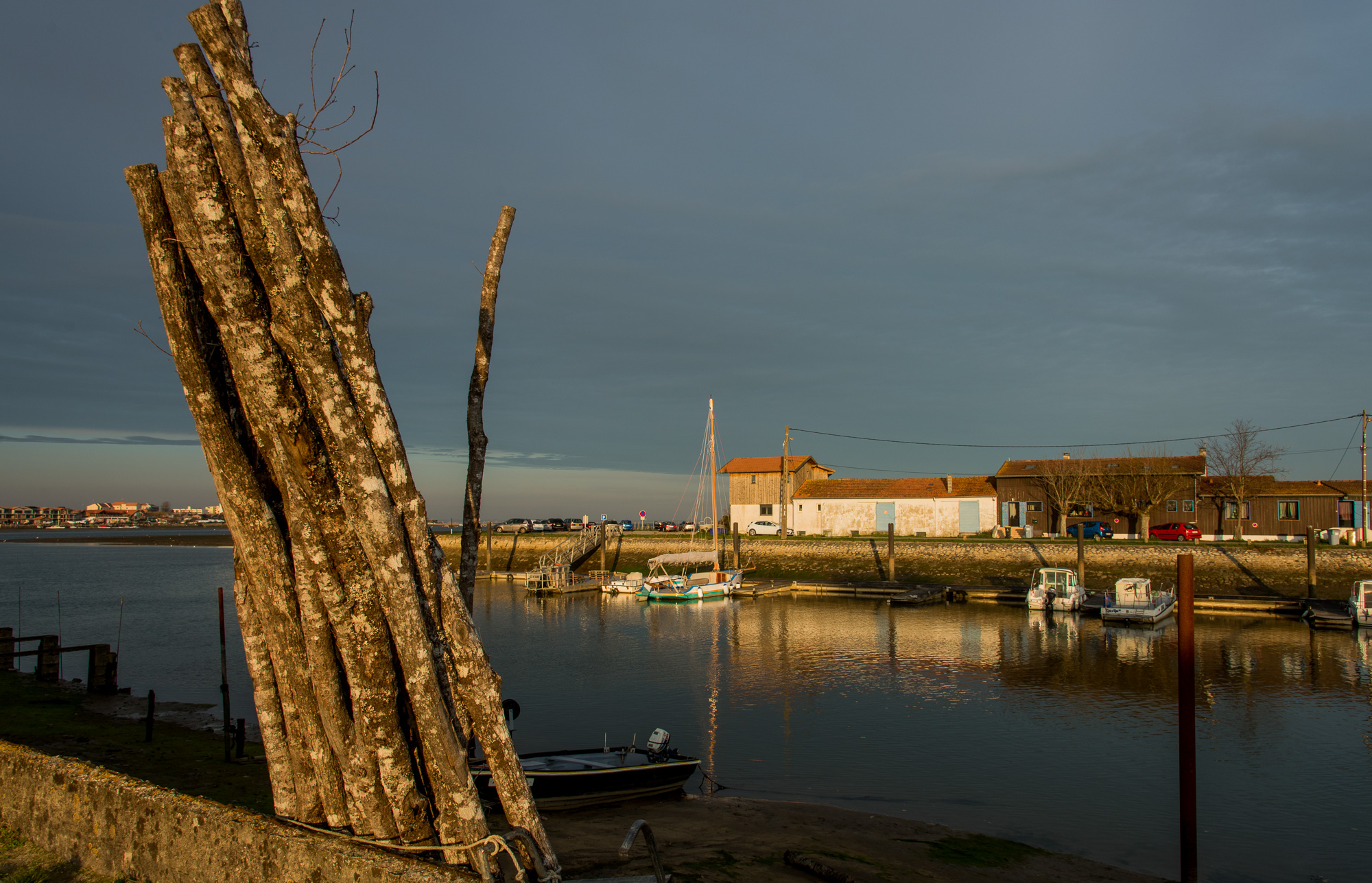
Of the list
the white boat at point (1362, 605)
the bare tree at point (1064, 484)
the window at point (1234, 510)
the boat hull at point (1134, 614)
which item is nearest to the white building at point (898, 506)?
the bare tree at point (1064, 484)

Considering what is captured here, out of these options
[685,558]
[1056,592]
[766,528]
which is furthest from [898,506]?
[1056,592]

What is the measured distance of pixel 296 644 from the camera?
543 centimetres

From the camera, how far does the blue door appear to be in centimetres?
5866

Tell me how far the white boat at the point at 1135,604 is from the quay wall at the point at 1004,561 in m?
5.86

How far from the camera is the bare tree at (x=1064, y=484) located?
177 feet

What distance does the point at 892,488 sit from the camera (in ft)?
202

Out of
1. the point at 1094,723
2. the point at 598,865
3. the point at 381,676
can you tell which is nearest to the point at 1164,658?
the point at 1094,723

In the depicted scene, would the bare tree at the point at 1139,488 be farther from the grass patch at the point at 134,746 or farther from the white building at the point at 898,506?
the grass patch at the point at 134,746

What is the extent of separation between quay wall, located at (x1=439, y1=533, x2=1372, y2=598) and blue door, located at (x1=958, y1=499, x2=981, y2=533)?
24.0 ft

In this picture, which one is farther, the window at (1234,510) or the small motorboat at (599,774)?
the window at (1234,510)

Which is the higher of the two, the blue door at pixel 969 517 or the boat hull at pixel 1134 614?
the blue door at pixel 969 517

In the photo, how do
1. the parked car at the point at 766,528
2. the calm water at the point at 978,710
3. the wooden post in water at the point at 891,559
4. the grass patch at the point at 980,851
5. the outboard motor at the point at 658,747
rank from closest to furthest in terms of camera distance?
the grass patch at the point at 980,851, the calm water at the point at 978,710, the outboard motor at the point at 658,747, the wooden post in water at the point at 891,559, the parked car at the point at 766,528

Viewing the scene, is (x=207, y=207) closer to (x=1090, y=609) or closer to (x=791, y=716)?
(x=791, y=716)

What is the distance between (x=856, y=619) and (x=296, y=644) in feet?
115
